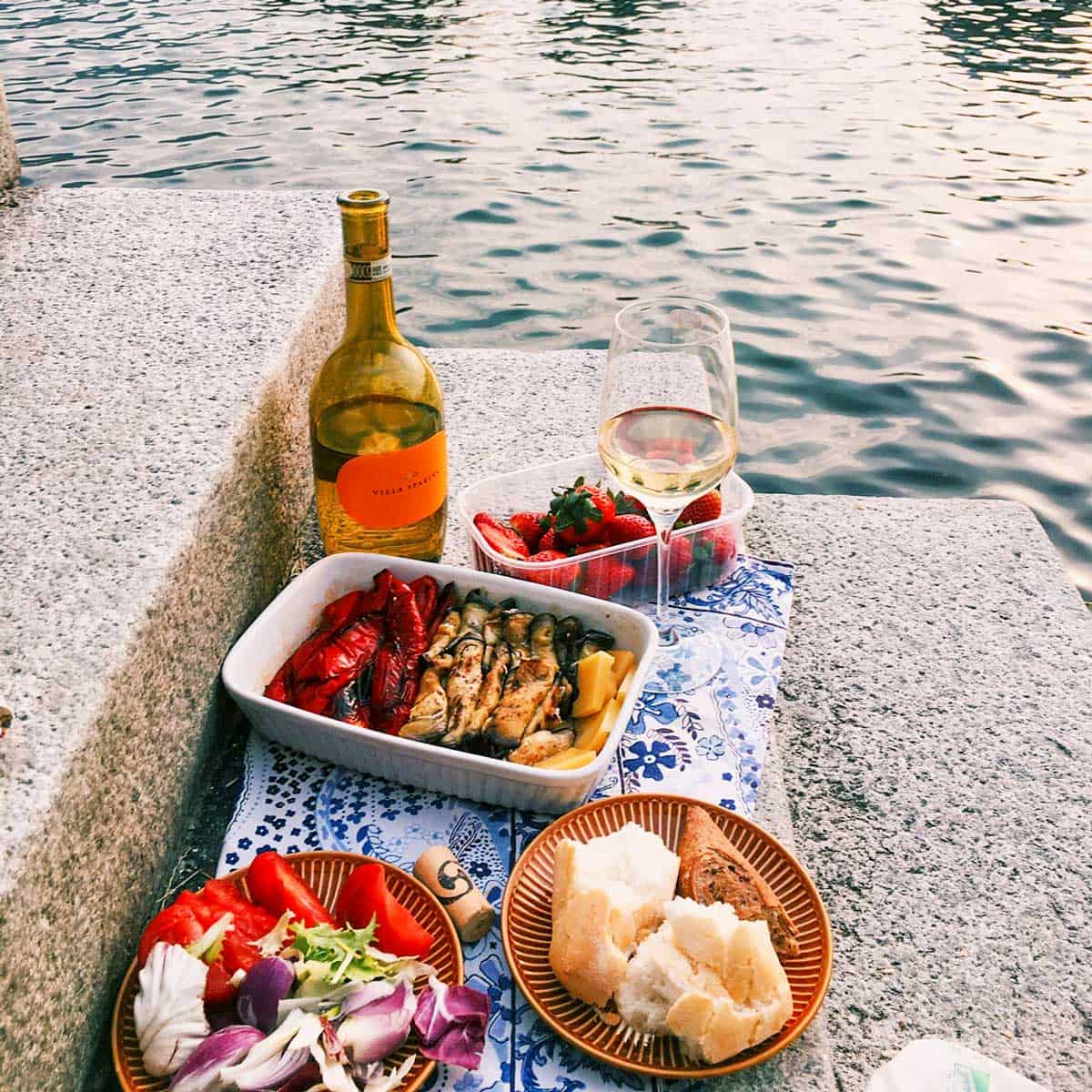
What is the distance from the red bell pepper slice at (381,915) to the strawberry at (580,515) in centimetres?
71

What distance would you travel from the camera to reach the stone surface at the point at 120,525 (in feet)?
3.50

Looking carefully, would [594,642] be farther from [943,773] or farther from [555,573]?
[943,773]

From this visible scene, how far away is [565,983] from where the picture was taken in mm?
1146

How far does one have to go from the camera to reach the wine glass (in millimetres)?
1457

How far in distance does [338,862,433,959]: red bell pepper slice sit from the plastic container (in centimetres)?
60

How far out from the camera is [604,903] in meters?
1.14

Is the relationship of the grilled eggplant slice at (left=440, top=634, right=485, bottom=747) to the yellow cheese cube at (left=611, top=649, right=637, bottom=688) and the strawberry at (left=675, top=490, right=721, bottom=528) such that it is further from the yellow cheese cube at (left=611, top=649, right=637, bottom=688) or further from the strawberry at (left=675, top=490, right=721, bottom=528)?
the strawberry at (left=675, top=490, right=721, bottom=528)

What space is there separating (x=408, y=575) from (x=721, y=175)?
5.22m

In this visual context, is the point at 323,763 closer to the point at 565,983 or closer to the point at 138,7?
the point at 565,983

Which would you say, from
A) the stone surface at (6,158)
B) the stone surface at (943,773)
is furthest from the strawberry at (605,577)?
the stone surface at (6,158)

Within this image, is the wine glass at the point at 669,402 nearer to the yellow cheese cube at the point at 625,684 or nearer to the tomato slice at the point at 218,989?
the yellow cheese cube at the point at 625,684

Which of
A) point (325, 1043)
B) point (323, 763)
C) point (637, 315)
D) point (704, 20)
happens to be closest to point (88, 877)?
point (325, 1043)

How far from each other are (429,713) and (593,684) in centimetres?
22

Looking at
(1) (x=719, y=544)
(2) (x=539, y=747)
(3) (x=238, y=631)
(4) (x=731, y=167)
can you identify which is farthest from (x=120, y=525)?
(4) (x=731, y=167)
